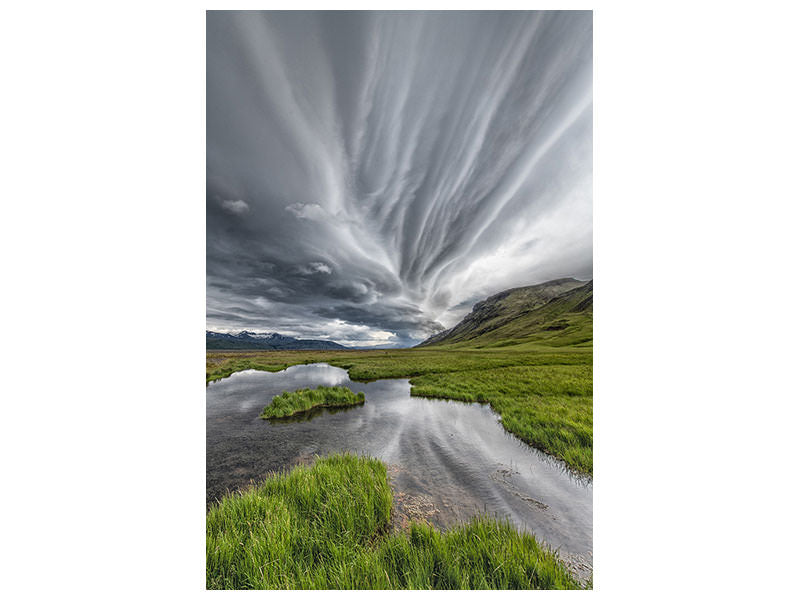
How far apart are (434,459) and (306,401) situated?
6467mm

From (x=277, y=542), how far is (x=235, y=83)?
7.37 meters

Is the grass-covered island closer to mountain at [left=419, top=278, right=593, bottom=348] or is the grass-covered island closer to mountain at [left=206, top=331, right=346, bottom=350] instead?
mountain at [left=206, top=331, right=346, bottom=350]

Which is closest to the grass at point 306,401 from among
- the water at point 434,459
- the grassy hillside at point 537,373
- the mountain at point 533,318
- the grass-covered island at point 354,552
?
the water at point 434,459

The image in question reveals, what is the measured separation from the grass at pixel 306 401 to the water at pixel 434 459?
549 mm

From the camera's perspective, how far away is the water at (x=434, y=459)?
10.5ft

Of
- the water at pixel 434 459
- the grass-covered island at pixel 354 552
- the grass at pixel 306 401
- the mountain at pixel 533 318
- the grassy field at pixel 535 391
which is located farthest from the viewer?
the grass at pixel 306 401

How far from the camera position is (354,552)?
2.31 metres

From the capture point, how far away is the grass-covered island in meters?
2.03

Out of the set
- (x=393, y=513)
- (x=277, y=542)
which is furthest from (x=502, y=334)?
(x=277, y=542)

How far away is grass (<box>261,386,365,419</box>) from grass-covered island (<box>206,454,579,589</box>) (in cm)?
591

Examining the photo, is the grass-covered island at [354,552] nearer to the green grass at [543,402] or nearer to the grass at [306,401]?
the green grass at [543,402]
